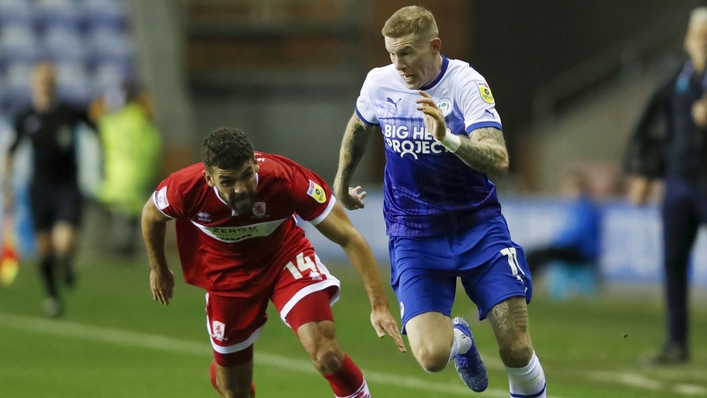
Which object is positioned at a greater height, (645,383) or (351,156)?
(351,156)

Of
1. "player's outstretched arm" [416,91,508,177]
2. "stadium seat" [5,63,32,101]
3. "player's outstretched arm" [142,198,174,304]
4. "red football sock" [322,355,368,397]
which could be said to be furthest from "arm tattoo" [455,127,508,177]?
"stadium seat" [5,63,32,101]

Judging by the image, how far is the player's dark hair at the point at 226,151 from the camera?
6012 mm

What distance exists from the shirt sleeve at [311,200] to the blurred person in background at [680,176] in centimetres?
395

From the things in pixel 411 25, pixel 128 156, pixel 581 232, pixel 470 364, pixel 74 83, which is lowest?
pixel 128 156

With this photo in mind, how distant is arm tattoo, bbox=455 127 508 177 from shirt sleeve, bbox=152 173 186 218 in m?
1.59

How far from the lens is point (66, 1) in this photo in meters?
22.3

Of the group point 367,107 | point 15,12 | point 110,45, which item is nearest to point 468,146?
point 367,107

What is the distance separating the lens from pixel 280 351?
1059cm

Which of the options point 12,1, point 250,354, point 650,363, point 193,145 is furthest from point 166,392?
point 12,1

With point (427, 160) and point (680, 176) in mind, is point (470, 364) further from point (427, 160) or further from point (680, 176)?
point (680, 176)

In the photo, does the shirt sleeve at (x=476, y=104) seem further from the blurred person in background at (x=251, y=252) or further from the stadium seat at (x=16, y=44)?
the stadium seat at (x=16, y=44)

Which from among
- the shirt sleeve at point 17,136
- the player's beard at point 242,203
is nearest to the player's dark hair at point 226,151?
the player's beard at point 242,203

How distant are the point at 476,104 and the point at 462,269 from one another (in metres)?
0.85

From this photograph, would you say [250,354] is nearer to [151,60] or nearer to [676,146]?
[676,146]
